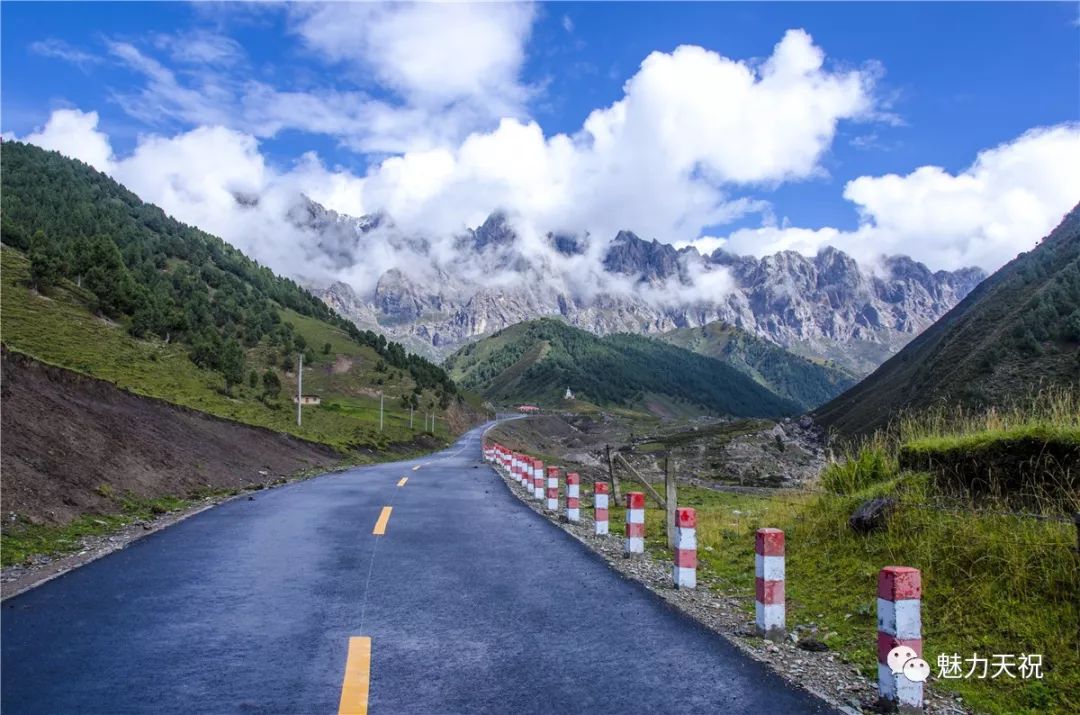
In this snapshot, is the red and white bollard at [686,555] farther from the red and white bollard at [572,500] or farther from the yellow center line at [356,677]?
the red and white bollard at [572,500]

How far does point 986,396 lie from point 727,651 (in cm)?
5845

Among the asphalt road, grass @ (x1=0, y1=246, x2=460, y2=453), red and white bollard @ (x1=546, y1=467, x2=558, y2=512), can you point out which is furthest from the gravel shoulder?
grass @ (x1=0, y1=246, x2=460, y2=453)

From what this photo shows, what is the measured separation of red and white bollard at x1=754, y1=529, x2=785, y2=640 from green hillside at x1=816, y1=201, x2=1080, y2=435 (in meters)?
42.0

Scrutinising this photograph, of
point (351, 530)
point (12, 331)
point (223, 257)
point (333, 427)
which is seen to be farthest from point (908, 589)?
point (223, 257)

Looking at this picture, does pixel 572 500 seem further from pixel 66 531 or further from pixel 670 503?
pixel 66 531

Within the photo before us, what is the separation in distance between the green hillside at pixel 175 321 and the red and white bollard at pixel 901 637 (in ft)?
84.8

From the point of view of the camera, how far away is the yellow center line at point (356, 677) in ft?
15.8

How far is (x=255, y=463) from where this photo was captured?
3059cm

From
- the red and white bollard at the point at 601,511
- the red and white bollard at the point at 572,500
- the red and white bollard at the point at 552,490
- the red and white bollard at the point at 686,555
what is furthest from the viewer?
the red and white bollard at the point at 552,490

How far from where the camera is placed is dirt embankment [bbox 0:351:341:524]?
13.6 meters

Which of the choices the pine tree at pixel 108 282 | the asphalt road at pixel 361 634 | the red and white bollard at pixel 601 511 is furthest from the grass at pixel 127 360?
the asphalt road at pixel 361 634

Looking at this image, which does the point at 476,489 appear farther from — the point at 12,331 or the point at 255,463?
the point at 12,331

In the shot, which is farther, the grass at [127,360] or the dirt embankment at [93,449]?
the grass at [127,360]

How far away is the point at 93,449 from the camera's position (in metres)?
17.7
